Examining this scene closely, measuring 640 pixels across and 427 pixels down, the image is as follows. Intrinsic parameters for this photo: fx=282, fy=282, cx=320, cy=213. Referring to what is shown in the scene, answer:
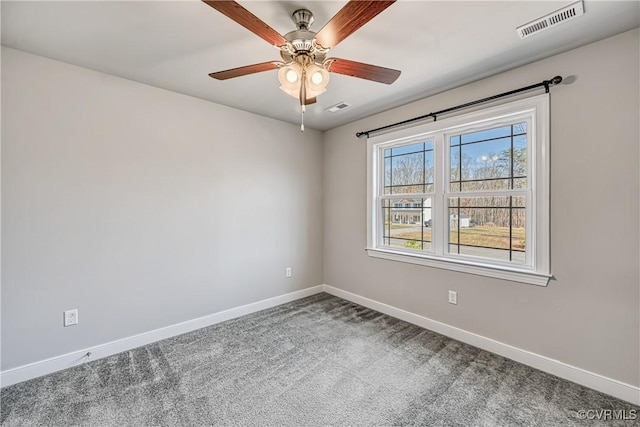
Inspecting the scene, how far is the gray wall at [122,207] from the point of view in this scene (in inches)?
83.4

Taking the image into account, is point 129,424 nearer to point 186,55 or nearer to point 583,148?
point 186,55

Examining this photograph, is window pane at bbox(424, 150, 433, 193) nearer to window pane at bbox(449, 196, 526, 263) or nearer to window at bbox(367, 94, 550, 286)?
window at bbox(367, 94, 550, 286)

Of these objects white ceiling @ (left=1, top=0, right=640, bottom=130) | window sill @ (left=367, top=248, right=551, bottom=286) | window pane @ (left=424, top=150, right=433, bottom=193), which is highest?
white ceiling @ (left=1, top=0, right=640, bottom=130)

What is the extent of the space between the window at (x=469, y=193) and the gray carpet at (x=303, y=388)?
836 mm

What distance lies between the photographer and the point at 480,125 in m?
2.64

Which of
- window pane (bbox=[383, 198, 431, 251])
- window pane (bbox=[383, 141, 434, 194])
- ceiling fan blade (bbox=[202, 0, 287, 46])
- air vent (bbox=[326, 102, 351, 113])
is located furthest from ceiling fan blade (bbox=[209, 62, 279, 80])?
window pane (bbox=[383, 198, 431, 251])

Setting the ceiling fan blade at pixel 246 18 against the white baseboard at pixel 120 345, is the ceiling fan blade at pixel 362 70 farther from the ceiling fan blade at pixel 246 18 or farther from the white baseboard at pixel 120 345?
the white baseboard at pixel 120 345

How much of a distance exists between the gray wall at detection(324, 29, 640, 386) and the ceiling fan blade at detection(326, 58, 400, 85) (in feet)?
4.28

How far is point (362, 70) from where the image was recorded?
5.80ft

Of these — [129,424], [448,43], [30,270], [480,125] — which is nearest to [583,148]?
[480,125]

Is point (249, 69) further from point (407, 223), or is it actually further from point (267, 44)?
point (407, 223)

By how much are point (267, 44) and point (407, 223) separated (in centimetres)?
234

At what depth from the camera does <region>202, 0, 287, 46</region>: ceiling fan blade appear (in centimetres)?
119

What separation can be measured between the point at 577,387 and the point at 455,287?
1049 mm
